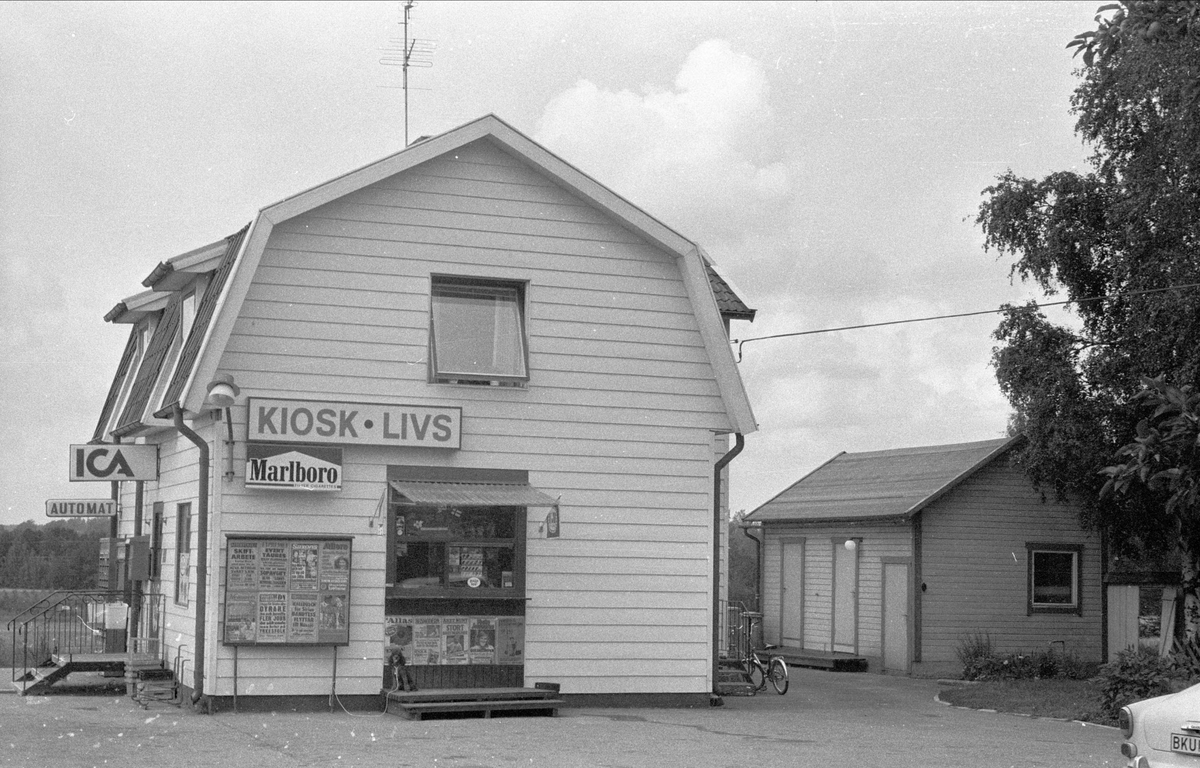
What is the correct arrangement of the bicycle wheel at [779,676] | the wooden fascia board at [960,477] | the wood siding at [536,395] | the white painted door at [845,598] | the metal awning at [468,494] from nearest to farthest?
1. the metal awning at [468,494]
2. the wood siding at [536,395]
3. the bicycle wheel at [779,676]
4. the wooden fascia board at [960,477]
5. the white painted door at [845,598]

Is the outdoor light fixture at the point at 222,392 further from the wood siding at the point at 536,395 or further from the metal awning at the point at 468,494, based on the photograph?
the metal awning at the point at 468,494

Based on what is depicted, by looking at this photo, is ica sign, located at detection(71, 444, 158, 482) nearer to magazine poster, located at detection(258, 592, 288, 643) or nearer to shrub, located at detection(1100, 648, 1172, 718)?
magazine poster, located at detection(258, 592, 288, 643)

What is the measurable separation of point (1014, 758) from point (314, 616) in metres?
7.69

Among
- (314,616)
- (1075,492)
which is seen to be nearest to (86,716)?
(314,616)

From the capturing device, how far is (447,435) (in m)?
17.5

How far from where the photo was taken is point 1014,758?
46.7 ft

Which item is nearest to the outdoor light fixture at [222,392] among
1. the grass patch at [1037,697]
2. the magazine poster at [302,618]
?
the magazine poster at [302,618]

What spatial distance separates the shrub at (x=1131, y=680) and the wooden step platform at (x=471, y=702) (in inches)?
298

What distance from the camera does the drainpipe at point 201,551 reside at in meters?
16.6

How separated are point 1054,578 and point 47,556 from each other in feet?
73.9

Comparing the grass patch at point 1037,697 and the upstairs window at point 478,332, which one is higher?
the upstairs window at point 478,332

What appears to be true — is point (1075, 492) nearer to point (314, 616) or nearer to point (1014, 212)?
point (1014, 212)

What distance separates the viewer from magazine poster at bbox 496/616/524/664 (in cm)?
1780

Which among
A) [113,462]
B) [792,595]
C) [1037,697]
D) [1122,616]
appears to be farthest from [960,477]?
[113,462]
